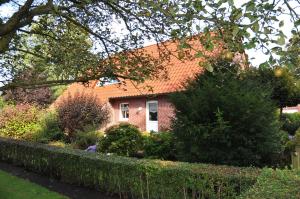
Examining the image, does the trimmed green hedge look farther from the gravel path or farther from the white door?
the white door

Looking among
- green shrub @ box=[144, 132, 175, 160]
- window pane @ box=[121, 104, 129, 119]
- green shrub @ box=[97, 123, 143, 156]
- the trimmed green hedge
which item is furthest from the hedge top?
window pane @ box=[121, 104, 129, 119]

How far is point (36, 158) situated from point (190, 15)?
397 inches

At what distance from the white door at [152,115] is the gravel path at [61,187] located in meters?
11.6

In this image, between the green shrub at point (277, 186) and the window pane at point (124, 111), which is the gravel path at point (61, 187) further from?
the window pane at point (124, 111)

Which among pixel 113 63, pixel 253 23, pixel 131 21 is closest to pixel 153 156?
pixel 113 63

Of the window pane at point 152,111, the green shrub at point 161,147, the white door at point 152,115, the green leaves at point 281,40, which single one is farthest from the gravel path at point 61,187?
the window pane at point 152,111

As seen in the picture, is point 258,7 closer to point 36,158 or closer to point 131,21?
point 131,21

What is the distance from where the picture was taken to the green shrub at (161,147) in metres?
12.4

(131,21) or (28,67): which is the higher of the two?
(131,21)

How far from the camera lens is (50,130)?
68.4ft

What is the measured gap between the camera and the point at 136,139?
14516 mm

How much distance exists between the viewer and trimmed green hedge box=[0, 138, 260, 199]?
724 centimetres

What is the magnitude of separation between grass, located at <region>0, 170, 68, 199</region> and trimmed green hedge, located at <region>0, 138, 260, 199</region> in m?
0.89

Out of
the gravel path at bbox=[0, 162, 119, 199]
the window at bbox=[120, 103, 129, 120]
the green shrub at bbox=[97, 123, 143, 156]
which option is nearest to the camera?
the gravel path at bbox=[0, 162, 119, 199]
